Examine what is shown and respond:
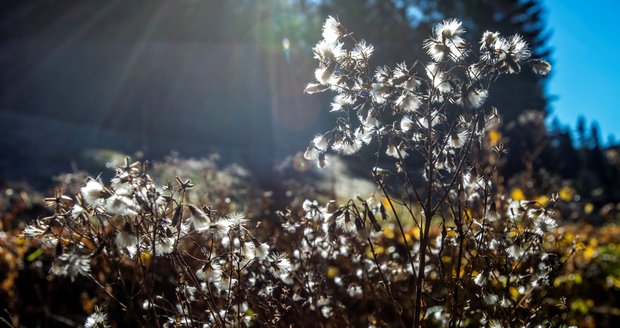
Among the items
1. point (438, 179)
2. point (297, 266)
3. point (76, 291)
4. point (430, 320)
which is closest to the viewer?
point (438, 179)

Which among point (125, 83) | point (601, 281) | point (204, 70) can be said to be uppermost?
point (204, 70)

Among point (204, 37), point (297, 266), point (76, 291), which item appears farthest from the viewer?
point (204, 37)

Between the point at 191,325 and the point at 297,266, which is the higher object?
the point at 297,266

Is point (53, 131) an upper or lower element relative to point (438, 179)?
upper

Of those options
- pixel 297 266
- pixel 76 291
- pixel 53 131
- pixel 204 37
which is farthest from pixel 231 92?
pixel 297 266

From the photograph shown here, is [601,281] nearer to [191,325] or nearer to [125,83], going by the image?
[191,325]

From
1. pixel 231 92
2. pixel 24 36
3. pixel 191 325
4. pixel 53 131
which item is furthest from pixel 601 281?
pixel 24 36

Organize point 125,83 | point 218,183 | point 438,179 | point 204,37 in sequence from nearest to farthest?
point 438,179 < point 218,183 < point 125,83 < point 204,37

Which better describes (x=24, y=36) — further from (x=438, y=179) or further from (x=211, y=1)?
(x=438, y=179)

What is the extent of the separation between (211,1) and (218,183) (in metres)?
17.9

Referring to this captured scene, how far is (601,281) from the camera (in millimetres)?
5328

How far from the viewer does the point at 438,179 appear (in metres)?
1.97

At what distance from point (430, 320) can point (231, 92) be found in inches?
685

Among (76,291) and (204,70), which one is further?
(204,70)
